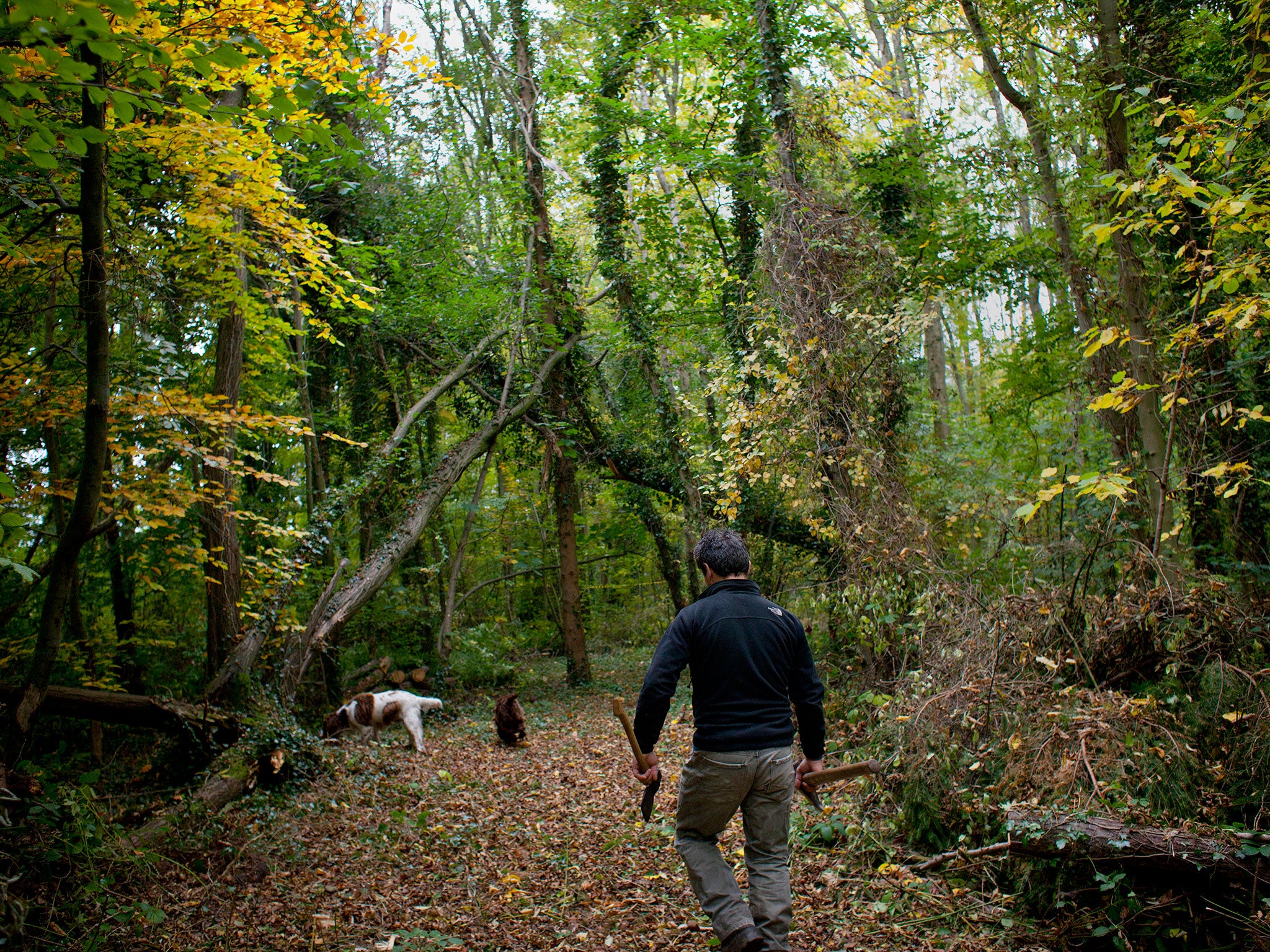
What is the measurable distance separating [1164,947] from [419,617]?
1236cm

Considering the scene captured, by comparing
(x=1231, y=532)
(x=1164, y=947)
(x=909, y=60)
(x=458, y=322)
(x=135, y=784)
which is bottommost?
(x=1164, y=947)

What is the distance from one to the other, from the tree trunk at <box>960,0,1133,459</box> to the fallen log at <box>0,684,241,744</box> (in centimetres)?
850

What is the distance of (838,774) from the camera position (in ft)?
11.0

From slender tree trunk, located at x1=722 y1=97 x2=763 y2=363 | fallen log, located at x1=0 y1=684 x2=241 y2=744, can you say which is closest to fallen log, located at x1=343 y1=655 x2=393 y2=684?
fallen log, located at x1=0 y1=684 x2=241 y2=744

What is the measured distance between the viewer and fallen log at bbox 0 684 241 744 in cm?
586

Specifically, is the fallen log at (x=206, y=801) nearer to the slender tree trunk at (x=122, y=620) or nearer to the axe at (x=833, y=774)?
the slender tree trunk at (x=122, y=620)

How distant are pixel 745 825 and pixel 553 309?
1139 centimetres

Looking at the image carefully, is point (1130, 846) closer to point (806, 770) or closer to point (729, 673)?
point (806, 770)

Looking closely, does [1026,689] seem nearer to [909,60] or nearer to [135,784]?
[135,784]

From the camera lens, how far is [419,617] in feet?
45.6

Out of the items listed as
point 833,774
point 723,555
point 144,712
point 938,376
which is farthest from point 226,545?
point 938,376

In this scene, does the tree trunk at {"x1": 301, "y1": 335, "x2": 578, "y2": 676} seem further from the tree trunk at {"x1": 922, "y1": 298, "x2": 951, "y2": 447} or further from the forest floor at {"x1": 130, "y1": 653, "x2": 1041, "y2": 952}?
the tree trunk at {"x1": 922, "y1": 298, "x2": 951, "y2": 447}

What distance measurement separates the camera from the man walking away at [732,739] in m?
3.15

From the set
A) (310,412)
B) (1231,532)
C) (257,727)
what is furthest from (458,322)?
(1231,532)
